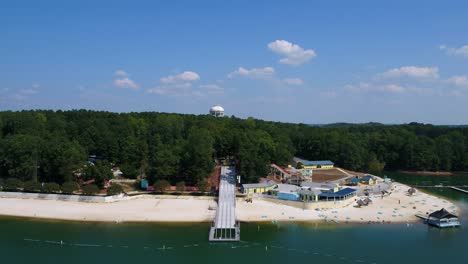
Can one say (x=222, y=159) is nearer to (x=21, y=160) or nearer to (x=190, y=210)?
(x=190, y=210)

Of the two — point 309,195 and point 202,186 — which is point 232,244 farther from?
point 202,186

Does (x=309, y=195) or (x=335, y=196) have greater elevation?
(x=309, y=195)

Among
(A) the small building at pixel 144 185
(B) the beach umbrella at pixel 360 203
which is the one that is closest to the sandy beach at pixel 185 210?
(B) the beach umbrella at pixel 360 203

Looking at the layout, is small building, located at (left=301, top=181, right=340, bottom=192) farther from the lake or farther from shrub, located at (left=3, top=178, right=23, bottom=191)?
shrub, located at (left=3, top=178, right=23, bottom=191)

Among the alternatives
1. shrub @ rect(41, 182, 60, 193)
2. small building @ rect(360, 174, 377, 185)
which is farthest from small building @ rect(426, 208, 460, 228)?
shrub @ rect(41, 182, 60, 193)

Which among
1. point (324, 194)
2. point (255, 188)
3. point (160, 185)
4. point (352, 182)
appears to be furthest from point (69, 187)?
point (352, 182)

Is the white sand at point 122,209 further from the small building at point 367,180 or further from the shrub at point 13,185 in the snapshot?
the small building at point 367,180

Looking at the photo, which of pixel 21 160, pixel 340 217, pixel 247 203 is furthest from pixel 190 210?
pixel 21 160
